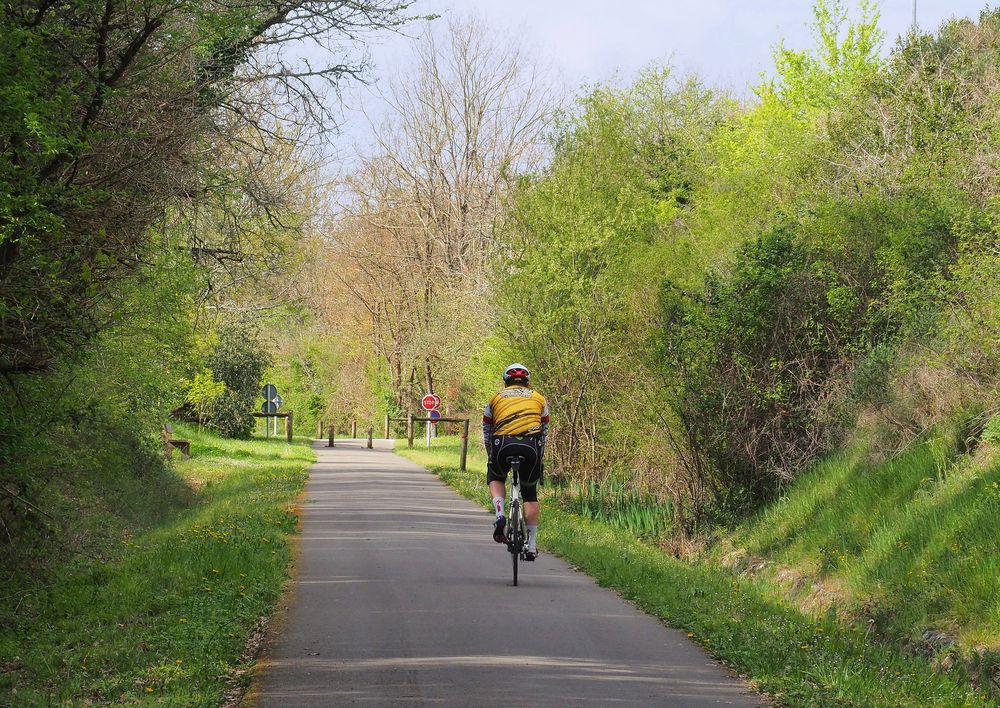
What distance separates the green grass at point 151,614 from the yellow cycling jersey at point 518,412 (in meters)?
2.74

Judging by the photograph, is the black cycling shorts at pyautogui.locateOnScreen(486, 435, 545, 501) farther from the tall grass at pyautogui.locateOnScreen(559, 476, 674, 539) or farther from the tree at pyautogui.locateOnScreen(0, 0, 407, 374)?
the tall grass at pyautogui.locateOnScreen(559, 476, 674, 539)

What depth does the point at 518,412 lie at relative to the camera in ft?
42.6

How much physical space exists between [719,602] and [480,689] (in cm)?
A: 467

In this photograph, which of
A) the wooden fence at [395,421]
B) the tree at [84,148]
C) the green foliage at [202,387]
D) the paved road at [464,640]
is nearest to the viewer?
the paved road at [464,640]

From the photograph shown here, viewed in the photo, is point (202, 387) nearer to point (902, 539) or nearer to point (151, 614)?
point (902, 539)

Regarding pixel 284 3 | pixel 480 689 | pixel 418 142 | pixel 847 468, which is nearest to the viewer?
pixel 480 689

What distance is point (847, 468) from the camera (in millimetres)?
19719

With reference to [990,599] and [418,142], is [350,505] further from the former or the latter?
[418,142]

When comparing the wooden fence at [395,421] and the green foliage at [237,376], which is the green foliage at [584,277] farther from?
the green foliage at [237,376]

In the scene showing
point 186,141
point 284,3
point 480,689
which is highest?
point 284,3

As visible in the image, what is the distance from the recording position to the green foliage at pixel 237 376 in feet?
160

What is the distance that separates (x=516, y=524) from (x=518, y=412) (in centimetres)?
117

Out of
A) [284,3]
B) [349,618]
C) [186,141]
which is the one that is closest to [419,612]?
[349,618]

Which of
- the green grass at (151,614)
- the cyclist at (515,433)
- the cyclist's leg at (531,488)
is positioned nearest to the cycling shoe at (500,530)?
the cyclist at (515,433)
